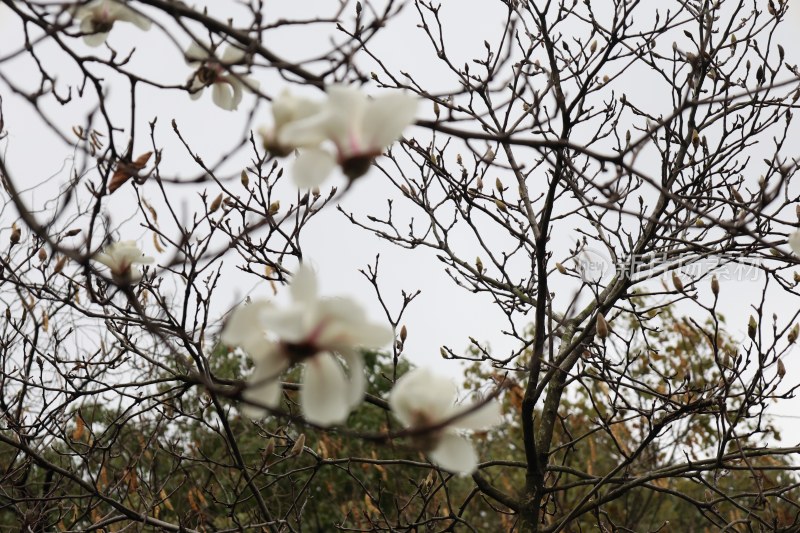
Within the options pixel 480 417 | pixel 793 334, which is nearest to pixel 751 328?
pixel 793 334

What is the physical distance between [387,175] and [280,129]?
99.7 inches

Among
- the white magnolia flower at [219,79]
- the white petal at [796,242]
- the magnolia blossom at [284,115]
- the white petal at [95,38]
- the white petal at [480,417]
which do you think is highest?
the white petal at [796,242]

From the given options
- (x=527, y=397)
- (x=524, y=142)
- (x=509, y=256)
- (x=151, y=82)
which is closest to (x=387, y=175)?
(x=509, y=256)

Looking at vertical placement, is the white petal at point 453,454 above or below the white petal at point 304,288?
below

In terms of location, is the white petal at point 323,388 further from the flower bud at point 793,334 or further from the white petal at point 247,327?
the flower bud at point 793,334

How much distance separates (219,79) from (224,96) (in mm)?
35

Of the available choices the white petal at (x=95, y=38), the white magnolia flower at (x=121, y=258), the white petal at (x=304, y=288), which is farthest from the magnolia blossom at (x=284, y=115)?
the white petal at (x=95, y=38)

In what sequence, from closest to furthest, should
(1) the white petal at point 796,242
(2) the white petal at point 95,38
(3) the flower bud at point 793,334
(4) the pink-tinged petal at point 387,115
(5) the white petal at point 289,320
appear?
(5) the white petal at point 289,320, (4) the pink-tinged petal at point 387,115, (2) the white petal at point 95,38, (1) the white petal at point 796,242, (3) the flower bud at point 793,334

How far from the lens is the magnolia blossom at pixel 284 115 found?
3.19 ft

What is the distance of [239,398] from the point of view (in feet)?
2.68

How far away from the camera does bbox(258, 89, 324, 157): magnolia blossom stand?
97 centimetres

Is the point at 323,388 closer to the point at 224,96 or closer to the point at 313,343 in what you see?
the point at 313,343

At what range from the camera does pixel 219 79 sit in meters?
1.36

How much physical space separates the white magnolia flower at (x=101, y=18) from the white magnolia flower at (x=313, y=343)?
0.79 m
